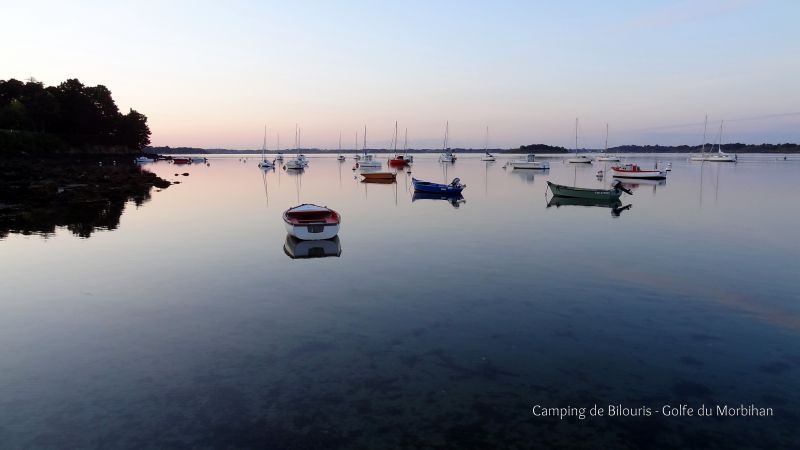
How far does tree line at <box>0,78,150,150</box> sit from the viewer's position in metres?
113

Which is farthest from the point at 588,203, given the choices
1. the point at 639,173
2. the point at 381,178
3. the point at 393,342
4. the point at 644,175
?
the point at 639,173

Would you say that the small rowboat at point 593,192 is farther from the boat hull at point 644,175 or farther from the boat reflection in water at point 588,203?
the boat hull at point 644,175

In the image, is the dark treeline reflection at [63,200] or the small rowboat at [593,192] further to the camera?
the small rowboat at [593,192]

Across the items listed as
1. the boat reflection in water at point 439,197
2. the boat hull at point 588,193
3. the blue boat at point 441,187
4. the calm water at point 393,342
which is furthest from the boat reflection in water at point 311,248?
the boat hull at point 588,193

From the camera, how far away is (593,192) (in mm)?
49688

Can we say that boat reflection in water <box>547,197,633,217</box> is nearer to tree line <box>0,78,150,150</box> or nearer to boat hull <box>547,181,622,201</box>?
boat hull <box>547,181,622,201</box>

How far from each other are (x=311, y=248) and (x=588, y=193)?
3508cm

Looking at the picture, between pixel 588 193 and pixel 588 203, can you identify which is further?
pixel 588 193

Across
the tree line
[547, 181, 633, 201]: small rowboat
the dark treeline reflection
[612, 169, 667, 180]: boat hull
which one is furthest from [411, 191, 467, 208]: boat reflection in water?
the tree line

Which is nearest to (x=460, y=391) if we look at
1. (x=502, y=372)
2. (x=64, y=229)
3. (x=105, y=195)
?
(x=502, y=372)

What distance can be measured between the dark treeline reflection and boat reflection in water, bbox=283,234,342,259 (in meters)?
13.2

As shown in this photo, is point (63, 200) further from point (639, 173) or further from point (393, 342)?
point (639, 173)

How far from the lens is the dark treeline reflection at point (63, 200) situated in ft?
106

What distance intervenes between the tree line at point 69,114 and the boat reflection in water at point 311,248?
107233 millimetres
